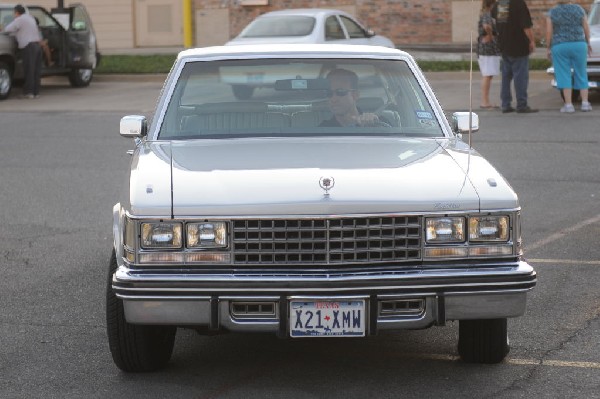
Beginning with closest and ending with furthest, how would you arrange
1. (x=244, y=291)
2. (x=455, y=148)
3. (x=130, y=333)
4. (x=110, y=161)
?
(x=244, y=291)
(x=130, y=333)
(x=455, y=148)
(x=110, y=161)

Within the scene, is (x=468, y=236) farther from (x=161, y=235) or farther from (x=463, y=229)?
(x=161, y=235)

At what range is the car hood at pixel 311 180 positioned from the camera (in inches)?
216

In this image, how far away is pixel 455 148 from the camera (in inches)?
259

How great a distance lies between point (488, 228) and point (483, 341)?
73 cm

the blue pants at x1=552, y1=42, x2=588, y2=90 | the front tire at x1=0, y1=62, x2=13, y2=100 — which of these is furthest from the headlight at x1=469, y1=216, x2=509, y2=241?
the front tire at x1=0, y1=62, x2=13, y2=100

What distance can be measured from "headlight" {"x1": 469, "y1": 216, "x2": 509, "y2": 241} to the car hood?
0.18ft

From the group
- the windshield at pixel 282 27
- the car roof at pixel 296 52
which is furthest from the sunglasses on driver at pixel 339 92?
the windshield at pixel 282 27

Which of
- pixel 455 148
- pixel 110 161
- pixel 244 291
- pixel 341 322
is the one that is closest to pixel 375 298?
pixel 341 322

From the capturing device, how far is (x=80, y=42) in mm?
24656

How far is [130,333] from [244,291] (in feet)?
A: 2.29

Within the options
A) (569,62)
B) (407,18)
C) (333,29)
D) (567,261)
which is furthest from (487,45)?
(407,18)

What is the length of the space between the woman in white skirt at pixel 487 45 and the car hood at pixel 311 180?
12.3 m

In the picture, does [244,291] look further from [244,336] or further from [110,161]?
[110,161]

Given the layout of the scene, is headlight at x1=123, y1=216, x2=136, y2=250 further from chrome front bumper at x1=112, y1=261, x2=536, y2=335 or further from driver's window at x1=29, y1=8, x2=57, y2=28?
driver's window at x1=29, y1=8, x2=57, y2=28
